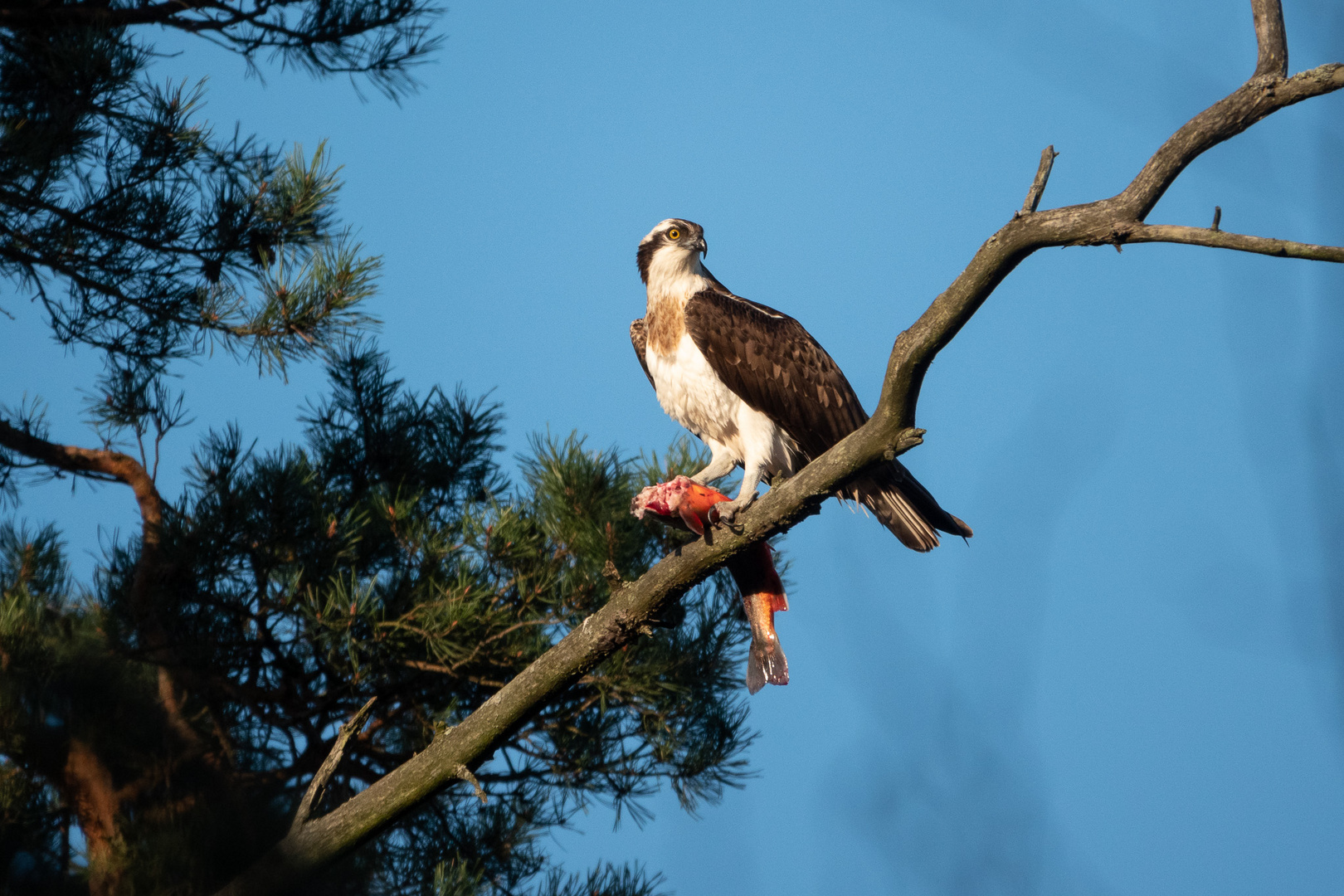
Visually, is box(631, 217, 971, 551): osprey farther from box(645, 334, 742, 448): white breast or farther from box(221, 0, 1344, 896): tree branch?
box(221, 0, 1344, 896): tree branch

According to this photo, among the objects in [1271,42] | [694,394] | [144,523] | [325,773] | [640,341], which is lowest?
[1271,42]

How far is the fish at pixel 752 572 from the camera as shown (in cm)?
361

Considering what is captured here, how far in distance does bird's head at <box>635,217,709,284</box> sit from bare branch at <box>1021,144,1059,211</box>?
2.54 meters

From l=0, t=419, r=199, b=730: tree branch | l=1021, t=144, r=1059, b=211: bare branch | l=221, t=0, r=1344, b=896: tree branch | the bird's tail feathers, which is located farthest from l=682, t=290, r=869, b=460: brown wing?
l=0, t=419, r=199, b=730: tree branch

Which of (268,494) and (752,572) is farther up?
(268,494)

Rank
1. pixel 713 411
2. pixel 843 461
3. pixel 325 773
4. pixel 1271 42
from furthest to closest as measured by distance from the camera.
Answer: pixel 713 411, pixel 325 773, pixel 843 461, pixel 1271 42

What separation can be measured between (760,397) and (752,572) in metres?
1.06

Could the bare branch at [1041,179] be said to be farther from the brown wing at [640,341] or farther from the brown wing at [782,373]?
the brown wing at [640,341]

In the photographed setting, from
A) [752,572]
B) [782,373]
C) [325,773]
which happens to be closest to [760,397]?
[782,373]

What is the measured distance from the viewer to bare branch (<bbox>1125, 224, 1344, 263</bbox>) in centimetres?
239

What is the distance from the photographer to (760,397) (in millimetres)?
4582

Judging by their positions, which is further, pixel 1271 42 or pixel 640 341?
pixel 640 341

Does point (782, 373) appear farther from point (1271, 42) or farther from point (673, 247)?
point (1271, 42)

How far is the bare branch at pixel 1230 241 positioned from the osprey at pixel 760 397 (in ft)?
5.35
